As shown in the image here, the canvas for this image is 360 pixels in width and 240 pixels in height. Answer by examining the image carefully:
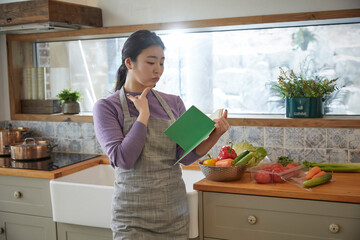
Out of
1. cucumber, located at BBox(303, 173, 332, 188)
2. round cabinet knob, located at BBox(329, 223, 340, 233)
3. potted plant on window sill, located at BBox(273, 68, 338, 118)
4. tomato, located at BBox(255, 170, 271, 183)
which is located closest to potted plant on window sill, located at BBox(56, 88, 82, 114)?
potted plant on window sill, located at BBox(273, 68, 338, 118)

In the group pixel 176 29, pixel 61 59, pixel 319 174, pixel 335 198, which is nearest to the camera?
pixel 335 198

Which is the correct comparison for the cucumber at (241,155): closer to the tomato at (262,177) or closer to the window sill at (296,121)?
the tomato at (262,177)

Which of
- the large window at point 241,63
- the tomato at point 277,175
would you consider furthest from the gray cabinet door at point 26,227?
the tomato at point 277,175

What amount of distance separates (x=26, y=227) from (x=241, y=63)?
1.87 metres

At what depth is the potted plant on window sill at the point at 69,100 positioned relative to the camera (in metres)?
3.27

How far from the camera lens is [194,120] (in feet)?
5.78

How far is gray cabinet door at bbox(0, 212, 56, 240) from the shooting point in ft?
8.64

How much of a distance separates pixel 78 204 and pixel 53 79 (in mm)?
1471

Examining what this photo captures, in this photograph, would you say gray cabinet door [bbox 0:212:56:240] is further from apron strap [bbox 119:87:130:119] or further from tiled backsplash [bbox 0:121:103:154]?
apron strap [bbox 119:87:130:119]

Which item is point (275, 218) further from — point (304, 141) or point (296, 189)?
point (304, 141)

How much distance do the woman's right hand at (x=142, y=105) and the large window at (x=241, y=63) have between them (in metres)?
1.23

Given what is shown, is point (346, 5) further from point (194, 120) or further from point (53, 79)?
point (53, 79)

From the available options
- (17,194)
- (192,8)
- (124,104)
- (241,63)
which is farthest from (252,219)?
(17,194)

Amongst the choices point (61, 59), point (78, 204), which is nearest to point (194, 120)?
point (78, 204)
